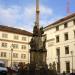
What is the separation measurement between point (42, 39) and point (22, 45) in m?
54.8

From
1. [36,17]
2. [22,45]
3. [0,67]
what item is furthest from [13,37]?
[36,17]

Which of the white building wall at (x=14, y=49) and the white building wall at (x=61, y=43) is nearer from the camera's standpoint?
the white building wall at (x=61, y=43)

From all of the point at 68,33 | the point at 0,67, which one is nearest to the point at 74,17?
the point at 68,33

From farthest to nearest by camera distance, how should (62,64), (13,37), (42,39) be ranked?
1. (13,37)
2. (62,64)
3. (42,39)

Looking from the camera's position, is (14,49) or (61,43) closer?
(61,43)

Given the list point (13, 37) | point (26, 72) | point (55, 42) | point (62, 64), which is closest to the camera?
point (26, 72)

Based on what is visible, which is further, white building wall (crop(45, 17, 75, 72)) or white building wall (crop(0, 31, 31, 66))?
white building wall (crop(0, 31, 31, 66))

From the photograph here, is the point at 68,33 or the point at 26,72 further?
the point at 68,33

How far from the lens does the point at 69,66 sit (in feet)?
198

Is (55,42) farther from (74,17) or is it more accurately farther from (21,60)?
(21,60)

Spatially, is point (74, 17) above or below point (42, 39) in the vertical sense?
above

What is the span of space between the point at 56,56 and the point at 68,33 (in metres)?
7.53

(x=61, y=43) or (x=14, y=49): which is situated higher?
(x=61, y=43)

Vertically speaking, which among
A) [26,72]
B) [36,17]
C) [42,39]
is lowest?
[26,72]
